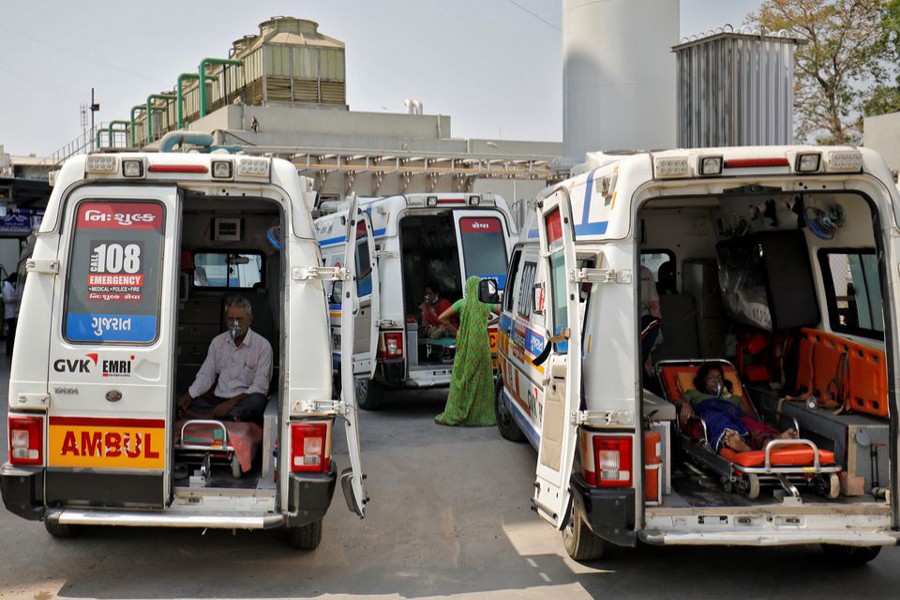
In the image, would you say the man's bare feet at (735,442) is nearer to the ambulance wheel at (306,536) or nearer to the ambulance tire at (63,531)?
the ambulance wheel at (306,536)

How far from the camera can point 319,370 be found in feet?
19.2

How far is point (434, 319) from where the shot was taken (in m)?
13.6

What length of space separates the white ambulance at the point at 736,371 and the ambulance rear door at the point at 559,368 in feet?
0.04

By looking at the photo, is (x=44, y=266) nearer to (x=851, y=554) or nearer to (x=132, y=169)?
(x=132, y=169)

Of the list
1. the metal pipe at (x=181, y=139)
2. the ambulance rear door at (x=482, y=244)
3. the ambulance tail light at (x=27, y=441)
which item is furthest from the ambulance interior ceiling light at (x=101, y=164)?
the ambulance rear door at (x=482, y=244)

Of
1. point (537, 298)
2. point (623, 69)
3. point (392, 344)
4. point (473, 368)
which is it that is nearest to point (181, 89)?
point (623, 69)

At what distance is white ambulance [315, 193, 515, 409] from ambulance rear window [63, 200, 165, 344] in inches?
211

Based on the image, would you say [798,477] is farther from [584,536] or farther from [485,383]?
[485,383]

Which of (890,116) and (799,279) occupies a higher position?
(890,116)

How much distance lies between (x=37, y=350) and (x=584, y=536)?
11.6 ft

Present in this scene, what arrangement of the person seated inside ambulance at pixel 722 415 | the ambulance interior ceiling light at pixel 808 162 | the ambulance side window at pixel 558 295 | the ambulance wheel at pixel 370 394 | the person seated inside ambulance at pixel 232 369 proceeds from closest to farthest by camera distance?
1. the ambulance interior ceiling light at pixel 808 162
2. the person seated inside ambulance at pixel 722 415
3. the ambulance side window at pixel 558 295
4. the person seated inside ambulance at pixel 232 369
5. the ambulance wheel at pixel 370 394

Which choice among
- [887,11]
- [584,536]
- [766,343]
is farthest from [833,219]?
[887,11]

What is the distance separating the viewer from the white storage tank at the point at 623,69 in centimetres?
2036

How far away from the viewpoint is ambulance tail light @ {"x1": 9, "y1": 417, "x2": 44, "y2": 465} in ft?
19.0
